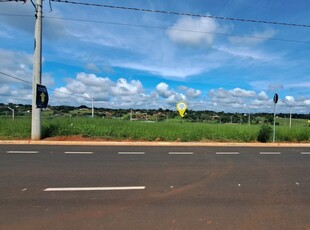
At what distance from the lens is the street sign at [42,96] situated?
16.7m

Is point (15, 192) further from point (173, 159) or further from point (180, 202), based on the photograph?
point (173, 159)

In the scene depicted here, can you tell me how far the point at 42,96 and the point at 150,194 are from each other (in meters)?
12.2

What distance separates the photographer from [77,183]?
726cm

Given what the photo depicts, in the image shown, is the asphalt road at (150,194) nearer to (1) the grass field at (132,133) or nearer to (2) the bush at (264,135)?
(1) the grass field at (132,133)

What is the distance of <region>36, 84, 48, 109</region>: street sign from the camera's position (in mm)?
16673

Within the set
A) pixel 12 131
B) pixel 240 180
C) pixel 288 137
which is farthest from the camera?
pixel 288 137

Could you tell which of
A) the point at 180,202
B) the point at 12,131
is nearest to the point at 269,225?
the point at 180,202

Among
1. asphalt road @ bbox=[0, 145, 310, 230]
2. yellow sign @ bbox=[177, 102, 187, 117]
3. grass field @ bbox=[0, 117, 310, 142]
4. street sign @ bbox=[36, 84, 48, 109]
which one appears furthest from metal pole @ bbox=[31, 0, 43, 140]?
yellow sign @ bbox=[177, 102, 187, 117]

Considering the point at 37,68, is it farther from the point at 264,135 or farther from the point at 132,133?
the point at 264,135

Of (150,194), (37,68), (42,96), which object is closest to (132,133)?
(42,96)

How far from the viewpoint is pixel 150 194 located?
6516 millimetres

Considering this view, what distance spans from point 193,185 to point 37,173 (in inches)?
157

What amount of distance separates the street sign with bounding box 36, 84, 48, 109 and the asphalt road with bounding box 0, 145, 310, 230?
251 inches

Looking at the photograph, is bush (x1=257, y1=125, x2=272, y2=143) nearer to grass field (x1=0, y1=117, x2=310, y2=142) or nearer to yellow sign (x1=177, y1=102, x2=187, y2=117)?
grass field (x1=0, y1=117, x2=310, y2=142)
